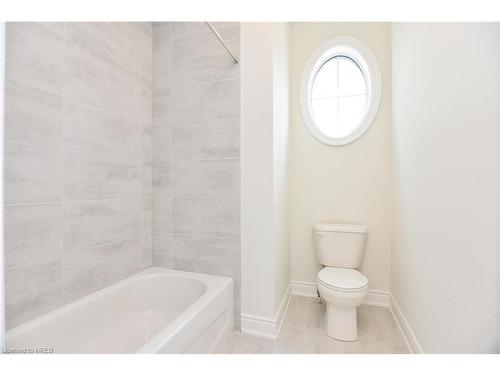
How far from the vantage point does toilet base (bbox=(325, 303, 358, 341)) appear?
4.96 feet

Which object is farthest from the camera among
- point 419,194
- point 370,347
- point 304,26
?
point 304,26

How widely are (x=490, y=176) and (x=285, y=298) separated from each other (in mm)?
1575

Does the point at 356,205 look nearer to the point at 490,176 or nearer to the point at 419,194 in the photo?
the point at 419,194

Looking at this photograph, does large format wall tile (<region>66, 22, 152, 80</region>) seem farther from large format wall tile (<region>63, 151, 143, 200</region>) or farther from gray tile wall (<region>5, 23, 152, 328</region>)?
large format wall tile (<region>63, 151, 143, 200</region>)

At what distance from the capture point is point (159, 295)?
1644mm

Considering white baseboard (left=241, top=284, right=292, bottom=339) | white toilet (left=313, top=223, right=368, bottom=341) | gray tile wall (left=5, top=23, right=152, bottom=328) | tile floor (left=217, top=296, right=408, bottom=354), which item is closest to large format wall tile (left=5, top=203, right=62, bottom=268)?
gray tile wall (left=5, top=23, right=152, bottom=328)

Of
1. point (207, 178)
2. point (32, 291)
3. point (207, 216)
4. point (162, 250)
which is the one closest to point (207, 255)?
point (207, 216)

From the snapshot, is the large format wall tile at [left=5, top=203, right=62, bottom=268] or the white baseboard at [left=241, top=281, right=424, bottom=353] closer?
the large format wall tile at [left=5, top=203, right=62, bottom=268]

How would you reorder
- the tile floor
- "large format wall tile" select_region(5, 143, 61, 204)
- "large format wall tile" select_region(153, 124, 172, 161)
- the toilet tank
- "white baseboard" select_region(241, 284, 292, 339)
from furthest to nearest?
the toilet tank
"large format wall tile" select_region(153, 124, 172, 161)
"white baseboard" select_region(241, 284, 292, 339)
the tile floor
"large format wall tile" select_region(5, 143, 61, 204)

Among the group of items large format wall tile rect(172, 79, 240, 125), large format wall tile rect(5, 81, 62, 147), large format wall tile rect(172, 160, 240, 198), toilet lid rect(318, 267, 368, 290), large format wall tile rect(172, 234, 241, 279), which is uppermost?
large format wall tile rect(172, 79, 240, 125)

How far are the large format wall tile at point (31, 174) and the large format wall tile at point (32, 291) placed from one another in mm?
316

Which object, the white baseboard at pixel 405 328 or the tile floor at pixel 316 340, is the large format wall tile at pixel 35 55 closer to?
the tile floor at pixel 316 340

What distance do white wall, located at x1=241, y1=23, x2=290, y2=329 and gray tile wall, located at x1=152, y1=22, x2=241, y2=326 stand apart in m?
0.06
